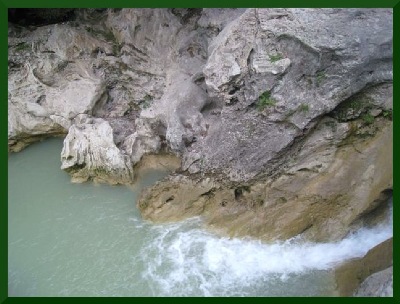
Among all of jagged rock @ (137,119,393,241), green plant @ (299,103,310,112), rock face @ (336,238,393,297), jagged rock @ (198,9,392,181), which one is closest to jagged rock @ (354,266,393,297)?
rock face @ (336,238,393,297)

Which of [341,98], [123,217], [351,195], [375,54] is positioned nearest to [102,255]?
[123,217]

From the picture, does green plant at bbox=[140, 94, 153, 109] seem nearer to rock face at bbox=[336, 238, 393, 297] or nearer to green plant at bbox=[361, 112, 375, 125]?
green plant at bbox=[361, 112, 375, 125]

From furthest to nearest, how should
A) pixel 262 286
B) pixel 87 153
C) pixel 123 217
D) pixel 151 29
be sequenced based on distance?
pixel 151 29 → pixel 87 153 → pixel 123 217 → pixel 262 286

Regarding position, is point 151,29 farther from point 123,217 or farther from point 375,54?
point 375,54

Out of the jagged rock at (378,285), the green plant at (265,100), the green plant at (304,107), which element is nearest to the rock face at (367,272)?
the jagged rock at (378,285)

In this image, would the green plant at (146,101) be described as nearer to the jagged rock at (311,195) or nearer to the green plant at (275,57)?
the jagged rock at (311,195)

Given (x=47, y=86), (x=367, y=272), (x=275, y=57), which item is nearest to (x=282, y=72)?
(x=275, y=57)
